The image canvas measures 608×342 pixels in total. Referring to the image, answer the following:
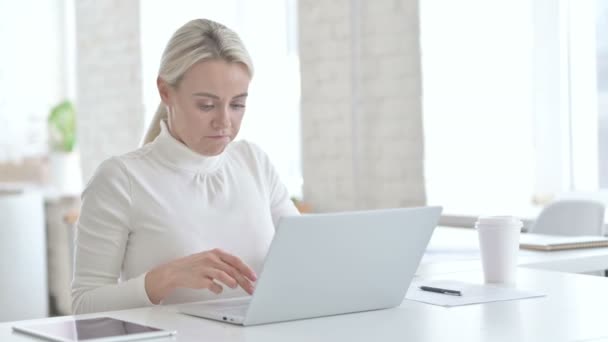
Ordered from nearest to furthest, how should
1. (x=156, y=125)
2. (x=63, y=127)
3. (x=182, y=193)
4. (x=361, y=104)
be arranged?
1. (x=182, y=193)
2. (x=156, y=125)
3. (x=361, y=104)
4. (x=63, y=127)

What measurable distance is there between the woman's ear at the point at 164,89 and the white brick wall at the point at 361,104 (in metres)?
2.02

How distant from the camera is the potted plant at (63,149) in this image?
21.9 ft

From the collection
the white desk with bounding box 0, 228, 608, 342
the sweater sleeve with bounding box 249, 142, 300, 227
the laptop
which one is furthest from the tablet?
the sweater sleeve with bounding box 249, 142, 300, 227

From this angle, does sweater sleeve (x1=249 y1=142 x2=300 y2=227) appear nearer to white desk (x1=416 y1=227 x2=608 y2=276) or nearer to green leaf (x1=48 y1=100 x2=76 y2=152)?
white desk (x1=416 y1=227 x2=608 y2=276)

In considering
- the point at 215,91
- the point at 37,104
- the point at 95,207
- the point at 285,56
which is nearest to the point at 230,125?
the point at 215,91

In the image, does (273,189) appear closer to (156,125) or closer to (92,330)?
(156,125)

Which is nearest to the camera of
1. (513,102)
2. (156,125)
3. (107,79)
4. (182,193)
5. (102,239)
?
(102,239)

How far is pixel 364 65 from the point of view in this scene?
13.8 ft

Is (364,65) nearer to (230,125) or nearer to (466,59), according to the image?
(466,59)

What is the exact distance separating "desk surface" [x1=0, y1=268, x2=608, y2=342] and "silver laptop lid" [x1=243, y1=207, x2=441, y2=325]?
0.9 inches

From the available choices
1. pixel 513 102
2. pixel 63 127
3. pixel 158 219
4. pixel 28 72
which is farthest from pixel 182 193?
pixel 28 72

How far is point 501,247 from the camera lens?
1.88 m

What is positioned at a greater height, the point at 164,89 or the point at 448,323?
the point at 164,89

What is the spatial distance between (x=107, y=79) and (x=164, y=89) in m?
4.03
